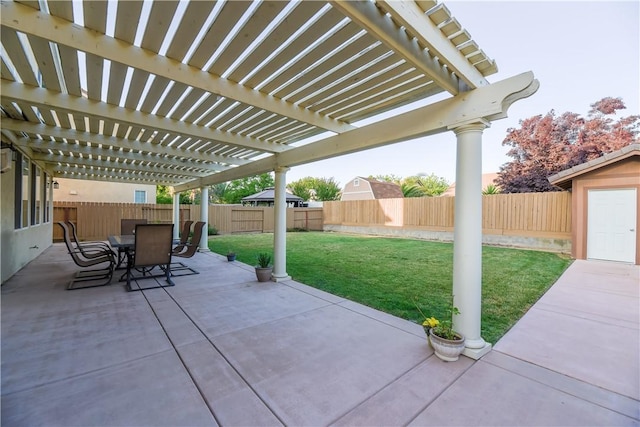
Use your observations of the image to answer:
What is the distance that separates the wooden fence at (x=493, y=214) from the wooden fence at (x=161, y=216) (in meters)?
3.74

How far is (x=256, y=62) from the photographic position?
2.54 metres

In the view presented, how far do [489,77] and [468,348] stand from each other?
2.65m

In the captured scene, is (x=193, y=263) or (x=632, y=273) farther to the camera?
(x=193, y=263)

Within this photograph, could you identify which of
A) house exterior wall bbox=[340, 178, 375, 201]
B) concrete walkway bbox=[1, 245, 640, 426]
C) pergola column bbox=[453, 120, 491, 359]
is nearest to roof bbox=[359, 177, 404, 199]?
house exterior wall bbox=[340, 178, 375, 201]

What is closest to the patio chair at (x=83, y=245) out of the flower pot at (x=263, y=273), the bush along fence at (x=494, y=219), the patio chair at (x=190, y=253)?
the patio chair at (x=190, y=253)

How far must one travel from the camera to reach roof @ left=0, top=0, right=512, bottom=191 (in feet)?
6.28

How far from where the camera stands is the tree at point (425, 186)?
25.0m

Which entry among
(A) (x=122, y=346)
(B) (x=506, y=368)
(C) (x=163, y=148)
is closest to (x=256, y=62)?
(A) (x=122, y=346)

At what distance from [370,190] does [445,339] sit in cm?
2413

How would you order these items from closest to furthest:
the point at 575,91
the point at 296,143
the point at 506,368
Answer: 1. the point at 506,368
2. the point at 296,143
3. the point at 575,91

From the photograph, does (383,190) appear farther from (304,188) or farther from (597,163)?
(597,163)

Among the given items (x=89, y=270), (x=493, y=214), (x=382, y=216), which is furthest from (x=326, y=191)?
(x=89, y=270)

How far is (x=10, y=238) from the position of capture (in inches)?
197

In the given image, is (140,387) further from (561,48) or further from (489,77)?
(561,48)
